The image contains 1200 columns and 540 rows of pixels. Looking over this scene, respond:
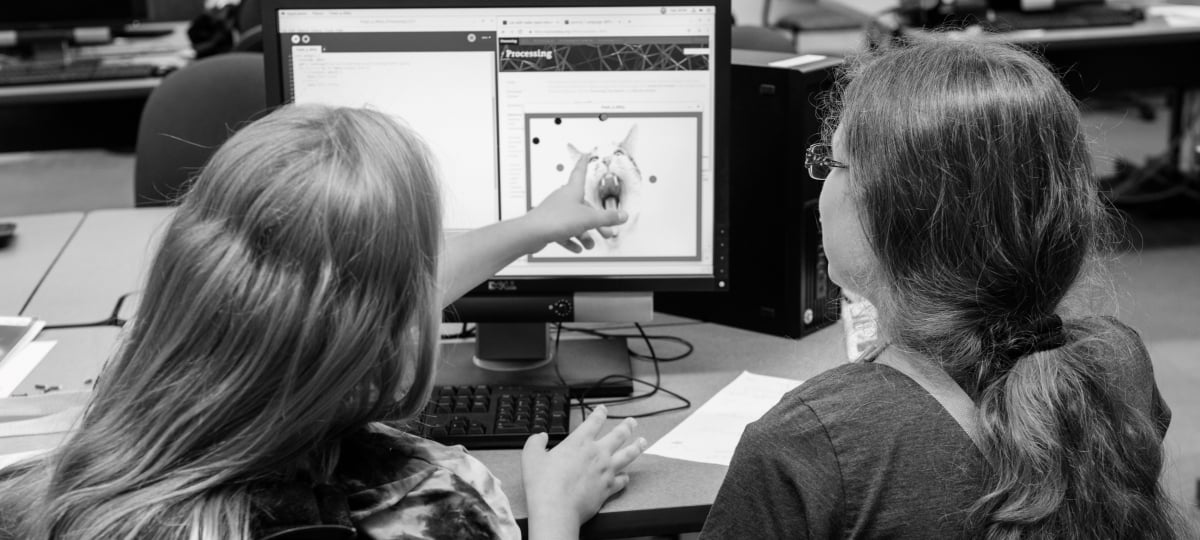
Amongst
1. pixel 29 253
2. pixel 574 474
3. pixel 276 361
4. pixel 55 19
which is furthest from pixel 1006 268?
pixel 55 19

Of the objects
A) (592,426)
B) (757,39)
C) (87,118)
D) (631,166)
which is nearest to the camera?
(592,426)

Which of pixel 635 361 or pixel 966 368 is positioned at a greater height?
pixel 966 368

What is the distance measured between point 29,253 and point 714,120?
1.33 meters

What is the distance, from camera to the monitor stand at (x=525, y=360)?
1567 mm

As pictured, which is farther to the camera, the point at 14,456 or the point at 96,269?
the point at 96,269

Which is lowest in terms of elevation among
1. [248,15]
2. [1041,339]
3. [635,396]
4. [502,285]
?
[635,396]

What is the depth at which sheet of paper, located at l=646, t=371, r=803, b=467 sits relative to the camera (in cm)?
136

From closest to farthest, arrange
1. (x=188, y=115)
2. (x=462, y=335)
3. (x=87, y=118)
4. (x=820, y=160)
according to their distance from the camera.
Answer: (x=820, y=160) < (x=462, y=335) < (x=188, y=115) < (x=87, y=118)

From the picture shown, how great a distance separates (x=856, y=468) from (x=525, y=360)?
725 mm

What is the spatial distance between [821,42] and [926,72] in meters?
5.09

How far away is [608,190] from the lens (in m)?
1.51

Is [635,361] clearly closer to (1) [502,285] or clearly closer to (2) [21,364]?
(1) [502,285]

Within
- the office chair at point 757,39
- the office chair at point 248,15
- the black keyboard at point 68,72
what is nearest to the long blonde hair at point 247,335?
the office chair at point 757,39

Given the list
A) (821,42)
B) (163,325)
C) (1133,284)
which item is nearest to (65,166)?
(821,42)
